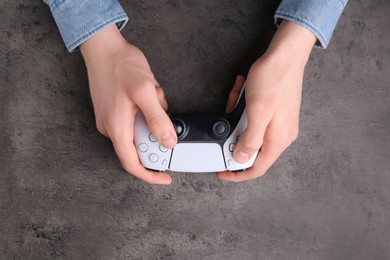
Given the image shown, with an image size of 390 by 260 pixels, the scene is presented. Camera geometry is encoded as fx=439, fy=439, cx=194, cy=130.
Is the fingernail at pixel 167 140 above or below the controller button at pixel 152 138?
above

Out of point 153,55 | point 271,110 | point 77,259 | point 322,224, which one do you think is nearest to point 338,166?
point 322,224

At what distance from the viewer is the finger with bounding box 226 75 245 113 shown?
3.04 feet

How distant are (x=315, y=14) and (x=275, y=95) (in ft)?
0.55

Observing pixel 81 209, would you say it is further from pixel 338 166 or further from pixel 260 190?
pixel 338 166

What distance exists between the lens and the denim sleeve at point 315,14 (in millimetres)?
793

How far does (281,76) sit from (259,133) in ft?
0.37

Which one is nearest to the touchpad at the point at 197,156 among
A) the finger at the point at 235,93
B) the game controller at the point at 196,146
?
the game controller at the point at 196,146

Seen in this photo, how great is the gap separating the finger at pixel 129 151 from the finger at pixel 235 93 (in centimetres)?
20

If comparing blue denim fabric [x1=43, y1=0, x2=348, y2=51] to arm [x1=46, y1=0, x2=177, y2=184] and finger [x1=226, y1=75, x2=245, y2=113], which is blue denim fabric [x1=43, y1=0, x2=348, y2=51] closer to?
arm [x1=46, y1=0, x2=177, y2=184]

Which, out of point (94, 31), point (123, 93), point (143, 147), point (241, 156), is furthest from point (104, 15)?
point (241, 156)

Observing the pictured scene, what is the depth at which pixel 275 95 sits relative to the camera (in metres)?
0.78

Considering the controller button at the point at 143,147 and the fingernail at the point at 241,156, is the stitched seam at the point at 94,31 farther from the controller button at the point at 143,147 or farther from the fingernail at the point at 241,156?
the fingernail at the point at 241,156

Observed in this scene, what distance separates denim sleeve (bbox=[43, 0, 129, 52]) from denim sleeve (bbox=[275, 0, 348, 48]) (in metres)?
0.31

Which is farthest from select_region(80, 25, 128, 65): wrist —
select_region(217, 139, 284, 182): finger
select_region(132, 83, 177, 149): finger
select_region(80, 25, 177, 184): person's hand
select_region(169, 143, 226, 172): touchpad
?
select_region(217, 139, 284, 182): finger
